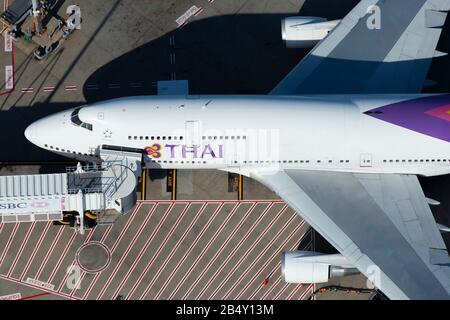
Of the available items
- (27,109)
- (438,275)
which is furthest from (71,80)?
(438,275)

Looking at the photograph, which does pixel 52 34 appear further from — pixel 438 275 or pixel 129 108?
pixel 438 275

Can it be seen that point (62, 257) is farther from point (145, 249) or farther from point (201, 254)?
point (201, 254)

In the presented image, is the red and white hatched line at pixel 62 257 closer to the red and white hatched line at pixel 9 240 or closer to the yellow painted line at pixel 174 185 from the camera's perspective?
the red and white hatched line at pixel 9 240

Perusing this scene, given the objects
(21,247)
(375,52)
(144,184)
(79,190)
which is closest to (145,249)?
(144,184)

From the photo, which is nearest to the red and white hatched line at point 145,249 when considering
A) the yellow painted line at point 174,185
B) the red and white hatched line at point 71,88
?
the yellow painted line at point 174,185

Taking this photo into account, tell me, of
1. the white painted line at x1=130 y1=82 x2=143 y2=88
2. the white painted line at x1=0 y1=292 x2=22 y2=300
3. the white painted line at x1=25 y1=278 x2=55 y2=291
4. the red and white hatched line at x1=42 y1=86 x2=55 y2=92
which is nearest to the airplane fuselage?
the white painted line at x1=130 y1=82 x2=143 y2=88

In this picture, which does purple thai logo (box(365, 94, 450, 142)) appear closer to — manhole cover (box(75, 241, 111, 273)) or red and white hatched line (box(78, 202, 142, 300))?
red and white hatched line (box(78, 202, 142, 300))
